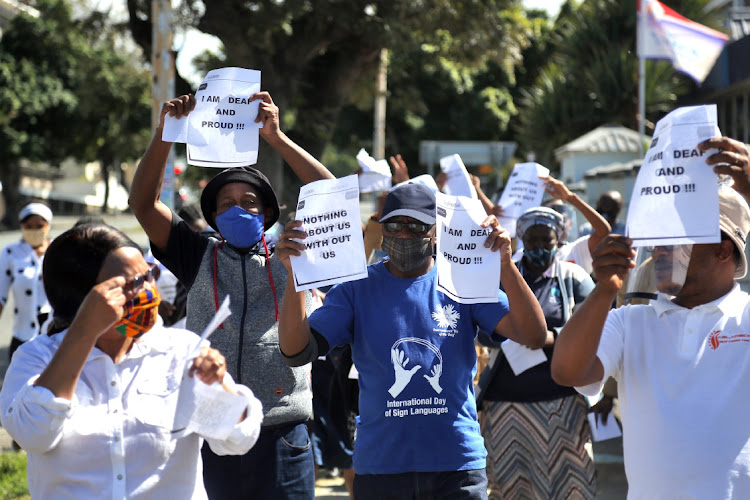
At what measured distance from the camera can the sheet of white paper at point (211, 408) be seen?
2393 mm

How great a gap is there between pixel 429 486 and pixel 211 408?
52.2 inches

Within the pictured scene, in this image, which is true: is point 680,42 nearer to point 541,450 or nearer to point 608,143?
point 608,143

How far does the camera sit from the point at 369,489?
11.6 feet

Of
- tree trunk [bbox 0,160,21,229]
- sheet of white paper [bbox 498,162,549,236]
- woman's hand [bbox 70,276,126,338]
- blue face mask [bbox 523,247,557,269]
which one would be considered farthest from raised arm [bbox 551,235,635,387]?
tree trunk [bbox 0,160,21,229]

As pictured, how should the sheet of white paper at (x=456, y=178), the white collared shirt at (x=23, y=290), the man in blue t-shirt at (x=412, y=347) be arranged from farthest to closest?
the white collared shirt at (x=23, y=290)
the sheet of white paper at (x=456, y=178)
the man in blue t-shirt at (x=412, y=347)

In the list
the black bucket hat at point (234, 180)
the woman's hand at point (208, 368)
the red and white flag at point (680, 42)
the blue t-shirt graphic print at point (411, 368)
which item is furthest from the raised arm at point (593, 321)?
the red and white flag at point (680, 42)

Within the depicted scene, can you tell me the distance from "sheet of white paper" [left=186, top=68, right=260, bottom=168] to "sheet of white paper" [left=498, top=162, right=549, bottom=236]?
3150mm

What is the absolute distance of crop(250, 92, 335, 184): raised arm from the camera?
3807 millimetres

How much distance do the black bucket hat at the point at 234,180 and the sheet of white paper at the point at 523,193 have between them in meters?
2.95

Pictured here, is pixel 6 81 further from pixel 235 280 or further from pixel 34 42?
pixel 235 280

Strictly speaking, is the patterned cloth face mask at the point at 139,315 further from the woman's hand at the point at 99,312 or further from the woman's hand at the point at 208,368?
the woman's hand at the point at 208,368

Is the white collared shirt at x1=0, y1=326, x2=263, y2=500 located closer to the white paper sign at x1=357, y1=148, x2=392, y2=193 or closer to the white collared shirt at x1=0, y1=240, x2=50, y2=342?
the white paper sign at x1=357, y1=148, x2=392, y2=193

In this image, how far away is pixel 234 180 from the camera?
394 centimetres

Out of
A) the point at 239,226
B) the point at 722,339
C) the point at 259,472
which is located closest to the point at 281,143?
the point at 239,226
